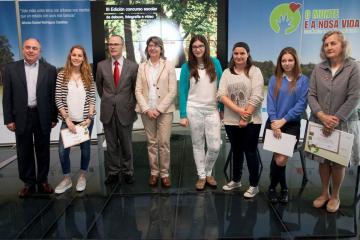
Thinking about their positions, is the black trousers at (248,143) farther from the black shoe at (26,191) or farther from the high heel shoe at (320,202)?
the black shoe at (26,191)

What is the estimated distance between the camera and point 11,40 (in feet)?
15.4

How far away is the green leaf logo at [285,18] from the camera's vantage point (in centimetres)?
462

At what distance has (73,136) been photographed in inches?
121

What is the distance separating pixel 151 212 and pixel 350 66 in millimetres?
1923

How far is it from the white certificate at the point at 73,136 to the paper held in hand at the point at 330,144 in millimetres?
1933

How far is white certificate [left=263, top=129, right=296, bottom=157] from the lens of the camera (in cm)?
273

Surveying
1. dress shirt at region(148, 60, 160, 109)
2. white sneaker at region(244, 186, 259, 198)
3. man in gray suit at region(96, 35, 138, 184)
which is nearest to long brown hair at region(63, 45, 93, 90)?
man in gray suit at region(96, 35, 138, 184)

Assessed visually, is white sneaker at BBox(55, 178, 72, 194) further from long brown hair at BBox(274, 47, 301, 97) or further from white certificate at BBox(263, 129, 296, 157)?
long brown hair at BBox(274, 47, 301, 97)

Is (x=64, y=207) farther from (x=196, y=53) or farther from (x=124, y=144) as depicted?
(x=196, y=53)

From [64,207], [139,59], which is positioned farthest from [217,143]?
[139,59]

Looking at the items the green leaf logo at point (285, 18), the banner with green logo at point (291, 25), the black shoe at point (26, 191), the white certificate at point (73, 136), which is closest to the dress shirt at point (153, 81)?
the white certificate at point (73, 136)

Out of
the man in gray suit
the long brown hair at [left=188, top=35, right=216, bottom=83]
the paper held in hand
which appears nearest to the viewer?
the paper held in hand

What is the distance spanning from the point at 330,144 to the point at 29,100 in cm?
256

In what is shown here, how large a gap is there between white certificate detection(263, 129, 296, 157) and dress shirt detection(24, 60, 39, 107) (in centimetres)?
208
